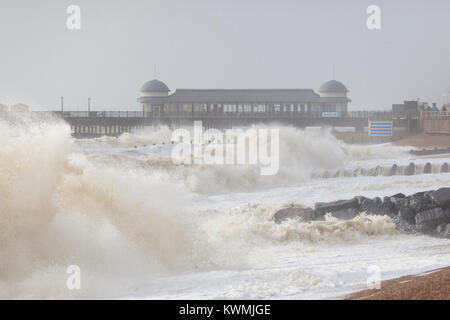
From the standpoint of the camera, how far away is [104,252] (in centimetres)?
998

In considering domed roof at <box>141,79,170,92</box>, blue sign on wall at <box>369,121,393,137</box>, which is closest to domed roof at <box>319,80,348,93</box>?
blue sign on wall at <box>369,121,393,137</box>

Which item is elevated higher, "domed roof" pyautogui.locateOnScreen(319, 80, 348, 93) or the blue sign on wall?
"domed roof" pyautogui.locateOnScreen(319, 80, 348, 93)

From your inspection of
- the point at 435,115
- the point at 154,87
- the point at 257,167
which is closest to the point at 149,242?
the point at 257,167

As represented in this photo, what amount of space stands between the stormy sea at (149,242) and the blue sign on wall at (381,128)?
40.4 metres

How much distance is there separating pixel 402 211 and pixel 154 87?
52.5m

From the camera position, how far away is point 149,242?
1096 cm

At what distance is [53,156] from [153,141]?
40.6 meters

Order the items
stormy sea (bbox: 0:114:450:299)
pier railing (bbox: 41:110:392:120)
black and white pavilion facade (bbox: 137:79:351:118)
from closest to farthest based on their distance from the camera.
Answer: stormy sea (bbox: 0:114:450:299) < pier railing (bbox: 41:110:392:120) < black and white pavilion facade (bbox: 137:79:351:118)

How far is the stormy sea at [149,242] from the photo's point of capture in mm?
8773

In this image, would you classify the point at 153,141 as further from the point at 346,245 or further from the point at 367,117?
the point at 346,245

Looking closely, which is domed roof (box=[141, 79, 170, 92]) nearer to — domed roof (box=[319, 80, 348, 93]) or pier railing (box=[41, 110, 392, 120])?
pier railing (box=[41, 110, 392, 120])

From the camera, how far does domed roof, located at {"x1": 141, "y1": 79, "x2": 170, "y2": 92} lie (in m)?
64.9

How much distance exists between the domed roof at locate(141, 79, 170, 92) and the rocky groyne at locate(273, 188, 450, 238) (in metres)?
50.8

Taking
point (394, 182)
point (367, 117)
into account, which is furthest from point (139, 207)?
point (367, 117)
